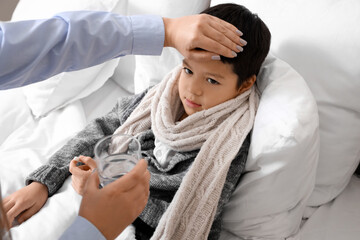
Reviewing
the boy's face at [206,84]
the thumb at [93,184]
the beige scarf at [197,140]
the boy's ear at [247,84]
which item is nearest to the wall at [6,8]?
the beige scarf at [197,140]

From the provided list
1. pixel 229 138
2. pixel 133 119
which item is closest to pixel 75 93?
pixel 133 119

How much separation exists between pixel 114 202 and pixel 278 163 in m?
0.43

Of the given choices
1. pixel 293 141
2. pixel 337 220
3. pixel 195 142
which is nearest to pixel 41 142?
pixel 195 142

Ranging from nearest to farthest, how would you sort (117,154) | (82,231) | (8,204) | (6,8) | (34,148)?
(82,231)
(117,154)
(8,204)
(34,148)
(6,8)

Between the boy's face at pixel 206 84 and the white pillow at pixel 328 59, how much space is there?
7.7 inches

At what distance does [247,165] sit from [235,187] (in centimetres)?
8

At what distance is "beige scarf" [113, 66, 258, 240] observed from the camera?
89cm

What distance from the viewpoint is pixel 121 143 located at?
30.0 inches

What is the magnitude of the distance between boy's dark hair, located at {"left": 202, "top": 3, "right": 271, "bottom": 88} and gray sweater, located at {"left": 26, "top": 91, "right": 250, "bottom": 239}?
19 centimetres

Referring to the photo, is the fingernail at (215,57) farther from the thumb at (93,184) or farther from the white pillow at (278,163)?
the thumb at (93,184)

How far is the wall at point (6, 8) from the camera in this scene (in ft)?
6.87

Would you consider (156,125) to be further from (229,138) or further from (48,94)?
(48,94)

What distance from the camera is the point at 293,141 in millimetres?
824

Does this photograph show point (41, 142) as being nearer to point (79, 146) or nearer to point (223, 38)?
point (79, 146)
